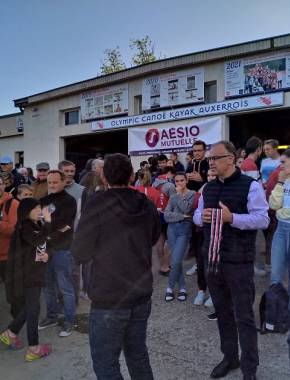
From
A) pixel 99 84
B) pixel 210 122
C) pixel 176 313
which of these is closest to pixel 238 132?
pixel 210 122

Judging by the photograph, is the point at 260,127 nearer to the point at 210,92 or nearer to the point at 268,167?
the point at 210,92

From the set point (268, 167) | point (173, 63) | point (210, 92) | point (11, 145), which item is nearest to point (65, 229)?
point (268, 167)

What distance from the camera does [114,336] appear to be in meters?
2.52

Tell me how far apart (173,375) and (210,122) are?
881cm

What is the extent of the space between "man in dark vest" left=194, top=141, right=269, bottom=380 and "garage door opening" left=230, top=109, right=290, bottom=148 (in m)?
10.2

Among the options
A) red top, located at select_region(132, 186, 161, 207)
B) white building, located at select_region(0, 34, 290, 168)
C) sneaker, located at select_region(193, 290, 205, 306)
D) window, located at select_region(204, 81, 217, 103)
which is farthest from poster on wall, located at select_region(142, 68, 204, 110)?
sneaker, located at select_region(193, 290, 205, 306)

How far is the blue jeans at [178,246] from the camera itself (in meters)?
5.55

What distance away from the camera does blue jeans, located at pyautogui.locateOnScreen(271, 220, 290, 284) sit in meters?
4.44

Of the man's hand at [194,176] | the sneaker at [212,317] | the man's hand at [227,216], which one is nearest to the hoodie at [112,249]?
the man's hand at [227,216]

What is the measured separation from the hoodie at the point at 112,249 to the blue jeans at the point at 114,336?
6 centimetres

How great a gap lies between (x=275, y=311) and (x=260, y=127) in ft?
39.1

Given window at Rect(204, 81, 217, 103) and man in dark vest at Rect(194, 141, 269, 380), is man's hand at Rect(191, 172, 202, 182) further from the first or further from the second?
window at Rect(204, 81, 217, 103)

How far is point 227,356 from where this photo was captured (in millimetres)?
3588

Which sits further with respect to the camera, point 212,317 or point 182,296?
point 182,296
